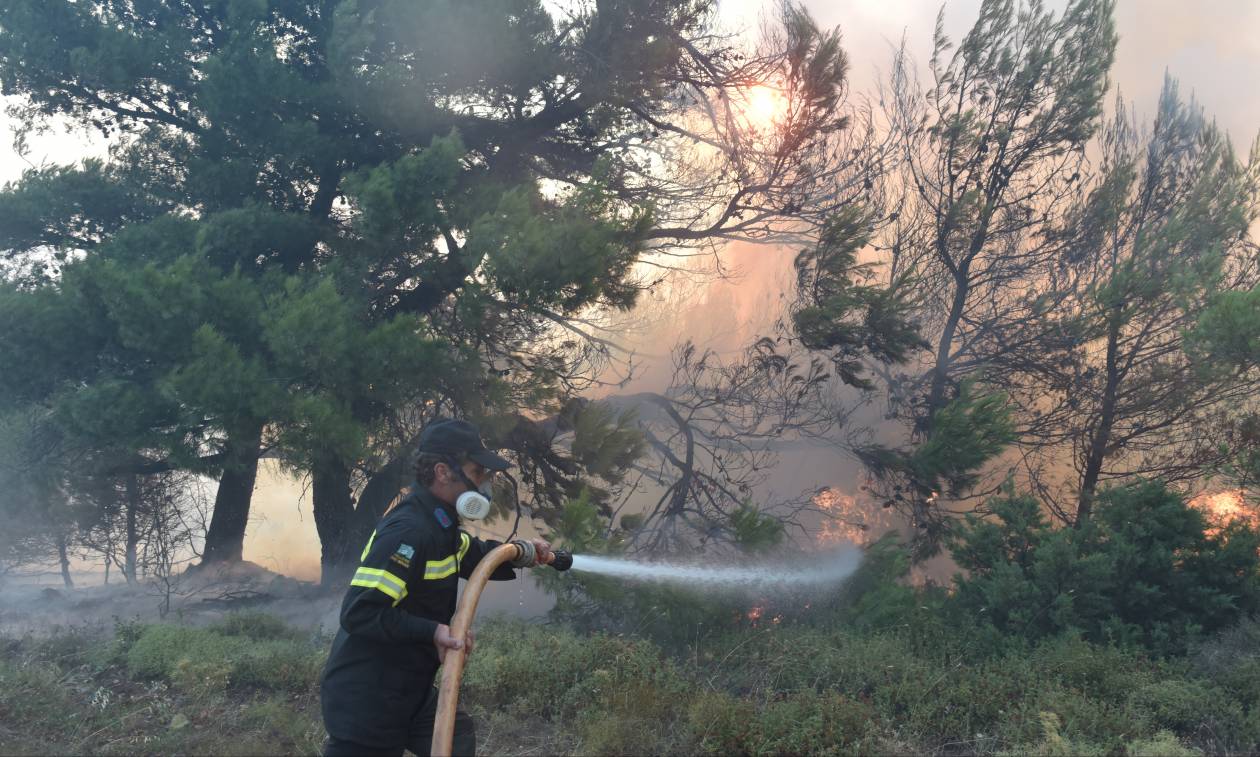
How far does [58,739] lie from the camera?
5.46 meters

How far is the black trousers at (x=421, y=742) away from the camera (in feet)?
10.5

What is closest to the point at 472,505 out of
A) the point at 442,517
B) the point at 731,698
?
the point at 442,517

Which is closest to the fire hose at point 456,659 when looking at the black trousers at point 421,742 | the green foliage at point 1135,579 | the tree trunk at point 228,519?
the black trousers at point 421,742

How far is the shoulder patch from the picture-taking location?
11.2 ft

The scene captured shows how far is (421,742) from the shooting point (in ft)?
11.4

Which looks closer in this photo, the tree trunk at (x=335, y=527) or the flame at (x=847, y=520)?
the flame at (x=847, y=520)

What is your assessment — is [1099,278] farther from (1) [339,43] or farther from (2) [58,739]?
(2) [58,739]

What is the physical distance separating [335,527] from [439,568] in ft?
29.8

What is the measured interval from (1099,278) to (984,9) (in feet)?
12.1

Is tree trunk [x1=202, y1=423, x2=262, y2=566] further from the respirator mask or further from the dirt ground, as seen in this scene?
the respirator mask

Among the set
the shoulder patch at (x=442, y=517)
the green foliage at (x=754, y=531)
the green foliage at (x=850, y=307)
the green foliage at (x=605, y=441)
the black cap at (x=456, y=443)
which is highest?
the green foliage at (x=850, y=307)

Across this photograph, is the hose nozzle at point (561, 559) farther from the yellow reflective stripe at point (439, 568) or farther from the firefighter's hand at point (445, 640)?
the firefighter's hand at point (445, 640)

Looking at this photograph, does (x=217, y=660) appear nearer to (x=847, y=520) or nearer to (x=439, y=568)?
(x=439, y=568)

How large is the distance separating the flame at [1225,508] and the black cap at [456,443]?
23.2 ft
